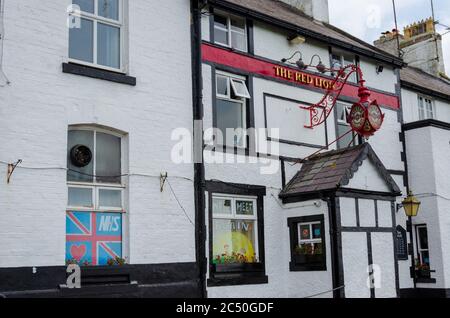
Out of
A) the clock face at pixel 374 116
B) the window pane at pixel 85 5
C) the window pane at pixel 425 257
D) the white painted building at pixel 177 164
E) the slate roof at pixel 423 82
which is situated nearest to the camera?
the white painted building at pixel 177 164

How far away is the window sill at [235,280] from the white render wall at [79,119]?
2.43 feet

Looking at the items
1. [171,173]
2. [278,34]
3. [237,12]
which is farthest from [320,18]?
[171,173]

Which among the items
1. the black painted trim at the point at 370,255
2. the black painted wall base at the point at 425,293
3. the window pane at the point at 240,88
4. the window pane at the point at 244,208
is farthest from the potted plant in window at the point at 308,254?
the black painted wall base at the point at 425,293

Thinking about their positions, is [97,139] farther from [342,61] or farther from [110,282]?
[342,61]

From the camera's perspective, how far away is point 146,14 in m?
12.1

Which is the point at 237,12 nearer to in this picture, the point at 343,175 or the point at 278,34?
the point at 278,34

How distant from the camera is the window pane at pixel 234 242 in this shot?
41.4 feet

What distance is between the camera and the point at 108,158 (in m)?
11.2

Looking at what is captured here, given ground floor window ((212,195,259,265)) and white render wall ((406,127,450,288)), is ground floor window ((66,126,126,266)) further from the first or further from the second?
white render wall ((406,127,450,288))

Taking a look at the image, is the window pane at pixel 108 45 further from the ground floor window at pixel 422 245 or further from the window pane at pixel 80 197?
the ground floor window at pixel 422 245

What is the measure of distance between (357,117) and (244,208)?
334 centimetres

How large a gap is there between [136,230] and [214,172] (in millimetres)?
2327

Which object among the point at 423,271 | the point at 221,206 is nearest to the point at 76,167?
the point at 221,206

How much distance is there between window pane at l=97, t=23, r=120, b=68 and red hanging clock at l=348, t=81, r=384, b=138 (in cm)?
553
